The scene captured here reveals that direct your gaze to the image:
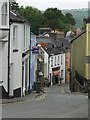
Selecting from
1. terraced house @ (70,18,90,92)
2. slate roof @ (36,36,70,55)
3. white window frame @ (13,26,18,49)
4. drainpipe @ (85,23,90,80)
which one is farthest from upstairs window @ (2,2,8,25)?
slate roof @ (36,36,70,55)

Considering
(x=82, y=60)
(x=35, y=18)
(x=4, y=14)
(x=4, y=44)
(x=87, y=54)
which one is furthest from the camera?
(x=35, y=18)

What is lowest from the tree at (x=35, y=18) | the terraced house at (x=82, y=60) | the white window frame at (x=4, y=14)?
the terraced house at (x=82, y=60)

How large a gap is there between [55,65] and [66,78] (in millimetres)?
6873

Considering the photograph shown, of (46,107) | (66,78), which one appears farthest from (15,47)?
(66,78)

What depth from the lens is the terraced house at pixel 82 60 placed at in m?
34.0

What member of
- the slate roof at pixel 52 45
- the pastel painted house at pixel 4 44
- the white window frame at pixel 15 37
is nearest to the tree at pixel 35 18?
the slate roof at pixel 52 45

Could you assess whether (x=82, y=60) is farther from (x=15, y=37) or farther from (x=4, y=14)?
(x=4, y=14)

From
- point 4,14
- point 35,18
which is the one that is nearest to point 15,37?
point 4,14

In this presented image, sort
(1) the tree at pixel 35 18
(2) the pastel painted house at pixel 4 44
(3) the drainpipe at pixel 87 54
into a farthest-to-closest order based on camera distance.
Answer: (1) the tree at pixel 35 18
(3) the drainpipe at pixel 87 54
(2) the pastel painted house at pixel 4 44

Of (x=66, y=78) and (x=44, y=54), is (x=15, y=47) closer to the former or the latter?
(x=44, y=54)

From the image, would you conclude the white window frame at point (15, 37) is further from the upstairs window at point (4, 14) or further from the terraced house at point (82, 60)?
the terraced house at point (82, 60)

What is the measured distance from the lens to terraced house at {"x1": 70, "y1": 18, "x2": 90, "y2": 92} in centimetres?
3403

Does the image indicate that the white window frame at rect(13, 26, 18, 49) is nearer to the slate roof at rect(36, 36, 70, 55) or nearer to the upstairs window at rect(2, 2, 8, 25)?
the upstairs window at rect(2, 2, 8, 25)

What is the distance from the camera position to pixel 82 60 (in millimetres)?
36562
